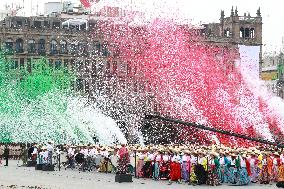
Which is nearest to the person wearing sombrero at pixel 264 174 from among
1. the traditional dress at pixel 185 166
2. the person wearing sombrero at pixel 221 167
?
the person wearing sombrero at pixel 221 167

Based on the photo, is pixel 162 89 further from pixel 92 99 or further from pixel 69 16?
pixel 69 16

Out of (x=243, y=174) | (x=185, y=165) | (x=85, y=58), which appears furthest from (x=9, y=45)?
(x=243, y=174)

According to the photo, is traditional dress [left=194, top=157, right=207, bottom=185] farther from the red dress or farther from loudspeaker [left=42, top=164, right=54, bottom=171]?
loudspeaker [left=42, top=164, right=54, bottom=171]

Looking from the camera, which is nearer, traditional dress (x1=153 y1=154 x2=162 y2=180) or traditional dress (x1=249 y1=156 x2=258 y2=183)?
traditional dress (x1=249 y1=156 x2=258 y2=183)

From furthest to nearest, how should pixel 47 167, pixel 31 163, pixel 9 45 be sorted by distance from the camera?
pixel 9 45 → pixel 31 163 → pixel 47 167

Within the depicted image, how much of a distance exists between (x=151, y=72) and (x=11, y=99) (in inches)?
646

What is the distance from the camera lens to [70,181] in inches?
1412

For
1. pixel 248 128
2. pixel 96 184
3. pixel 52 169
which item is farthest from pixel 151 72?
pixel 96 184

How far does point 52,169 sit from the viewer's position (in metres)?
42.8

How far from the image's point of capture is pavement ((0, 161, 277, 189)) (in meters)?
33.1

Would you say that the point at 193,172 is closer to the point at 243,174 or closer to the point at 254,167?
the point at 243,174

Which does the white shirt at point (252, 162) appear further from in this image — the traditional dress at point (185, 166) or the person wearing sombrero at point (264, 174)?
the traditional dress at point (185, 166)

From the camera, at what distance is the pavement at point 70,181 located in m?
33.1

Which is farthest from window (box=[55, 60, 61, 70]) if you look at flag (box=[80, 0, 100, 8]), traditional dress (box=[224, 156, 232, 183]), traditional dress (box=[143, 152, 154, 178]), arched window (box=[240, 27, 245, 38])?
traditional dress (box=[224, 156, 232, 183])
